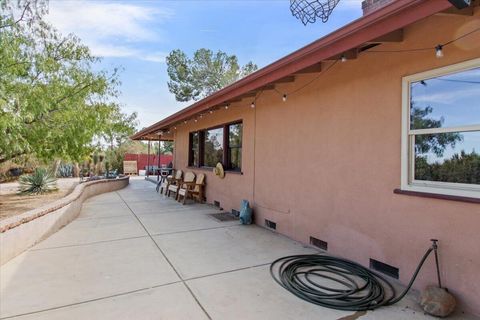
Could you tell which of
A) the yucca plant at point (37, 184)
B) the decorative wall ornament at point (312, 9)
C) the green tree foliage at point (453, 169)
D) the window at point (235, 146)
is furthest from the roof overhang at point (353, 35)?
the yucca plant at point (37, 184)

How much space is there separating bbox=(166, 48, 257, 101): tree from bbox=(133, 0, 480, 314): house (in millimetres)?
16713

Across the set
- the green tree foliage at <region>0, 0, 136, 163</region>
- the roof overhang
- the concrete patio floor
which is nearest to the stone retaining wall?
the concrete patio floor

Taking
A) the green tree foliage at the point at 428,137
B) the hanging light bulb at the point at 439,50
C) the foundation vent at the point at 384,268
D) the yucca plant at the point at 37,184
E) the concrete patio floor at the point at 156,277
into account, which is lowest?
the concrete patio floor at the point at 156,277

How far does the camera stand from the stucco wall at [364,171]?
272cm

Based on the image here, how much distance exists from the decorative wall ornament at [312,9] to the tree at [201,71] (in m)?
17.2

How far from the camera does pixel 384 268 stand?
3396 millimetres

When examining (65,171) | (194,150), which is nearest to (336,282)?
(194,150)

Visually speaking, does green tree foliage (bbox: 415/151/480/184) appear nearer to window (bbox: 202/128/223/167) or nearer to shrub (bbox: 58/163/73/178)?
Result: window (bbox: 202/128/223/167)

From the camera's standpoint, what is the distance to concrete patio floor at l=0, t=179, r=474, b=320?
2.59 meters

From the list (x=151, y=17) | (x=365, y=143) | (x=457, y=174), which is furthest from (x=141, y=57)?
(x=457, y=174)

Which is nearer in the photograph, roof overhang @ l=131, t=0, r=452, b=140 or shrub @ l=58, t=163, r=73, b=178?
roof overhang @ l=131, t=0, r=452, b=140

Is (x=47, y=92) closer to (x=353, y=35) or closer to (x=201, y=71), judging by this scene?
(x=353, y=35)

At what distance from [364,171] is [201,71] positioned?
19.4 metres

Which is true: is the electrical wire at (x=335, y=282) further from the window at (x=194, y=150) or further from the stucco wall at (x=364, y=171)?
the window at (x=194, y=150)
